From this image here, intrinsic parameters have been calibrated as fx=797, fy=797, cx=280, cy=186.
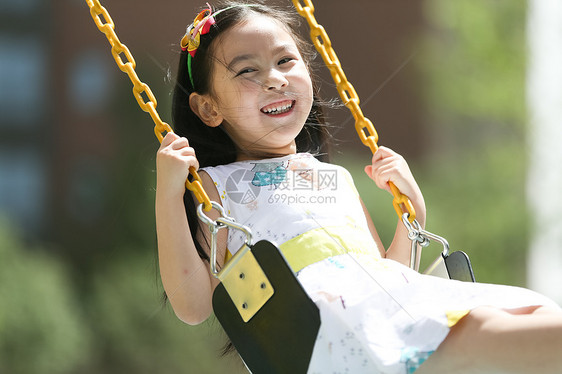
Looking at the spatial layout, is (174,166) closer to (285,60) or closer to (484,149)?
(285,60)

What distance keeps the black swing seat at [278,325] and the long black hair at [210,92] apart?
25 cm

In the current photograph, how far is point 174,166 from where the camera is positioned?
1.03 meters

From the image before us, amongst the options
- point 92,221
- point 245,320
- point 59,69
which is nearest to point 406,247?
point 245,320

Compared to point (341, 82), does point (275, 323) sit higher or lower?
lower

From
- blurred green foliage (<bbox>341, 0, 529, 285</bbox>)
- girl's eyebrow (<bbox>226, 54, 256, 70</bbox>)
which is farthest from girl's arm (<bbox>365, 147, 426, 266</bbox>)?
blurred green foliage (<bbox>341, 0, 529, 285</bbox>)

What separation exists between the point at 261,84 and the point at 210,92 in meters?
0.11

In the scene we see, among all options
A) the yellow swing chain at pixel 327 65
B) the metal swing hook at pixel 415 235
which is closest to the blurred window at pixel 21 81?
the yellow swing chain at pixel 327 65

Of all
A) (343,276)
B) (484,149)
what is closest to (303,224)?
(343,276)

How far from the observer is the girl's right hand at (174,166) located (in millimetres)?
1026

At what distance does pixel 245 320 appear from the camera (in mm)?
908

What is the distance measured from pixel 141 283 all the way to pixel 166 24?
8.26 feet

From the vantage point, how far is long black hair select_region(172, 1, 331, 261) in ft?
3.91

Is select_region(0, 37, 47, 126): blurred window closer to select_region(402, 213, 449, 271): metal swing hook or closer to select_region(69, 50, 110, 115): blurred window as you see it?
select_region(69, 50, 110, 115): blurred window

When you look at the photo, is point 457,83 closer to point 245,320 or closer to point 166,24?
point 166,24
